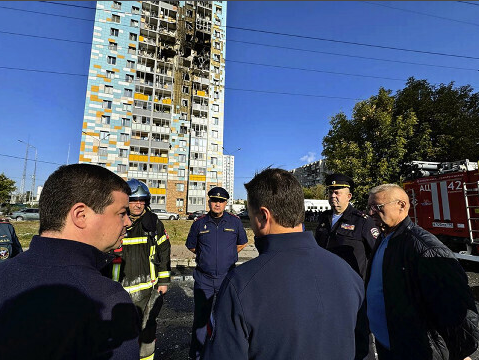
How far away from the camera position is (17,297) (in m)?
0.87

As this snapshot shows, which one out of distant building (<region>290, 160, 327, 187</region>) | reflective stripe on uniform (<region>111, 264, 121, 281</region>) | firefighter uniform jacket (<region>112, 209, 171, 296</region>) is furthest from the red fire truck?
distant building (<region>290, 160, 327, 187</region>)

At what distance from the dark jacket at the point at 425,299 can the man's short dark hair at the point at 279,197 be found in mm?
1134

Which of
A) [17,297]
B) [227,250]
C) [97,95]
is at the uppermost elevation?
[97,95]

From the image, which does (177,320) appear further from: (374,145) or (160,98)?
(160,98)

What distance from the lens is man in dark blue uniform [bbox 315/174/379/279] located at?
9.57ft

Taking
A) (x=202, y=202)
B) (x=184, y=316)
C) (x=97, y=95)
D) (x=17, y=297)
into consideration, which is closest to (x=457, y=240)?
(x=184, y=316)

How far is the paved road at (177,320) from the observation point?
326cm

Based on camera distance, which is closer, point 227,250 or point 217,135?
point 227,250

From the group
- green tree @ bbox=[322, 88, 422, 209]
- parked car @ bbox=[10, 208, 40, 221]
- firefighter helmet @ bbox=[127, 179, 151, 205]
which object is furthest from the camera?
parked car @ bbox=[10, 208, 40, 221]

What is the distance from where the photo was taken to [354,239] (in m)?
2.96

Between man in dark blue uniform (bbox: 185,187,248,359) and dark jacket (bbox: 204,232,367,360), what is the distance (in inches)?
91.5

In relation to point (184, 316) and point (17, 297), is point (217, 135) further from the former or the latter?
point (17, 297)

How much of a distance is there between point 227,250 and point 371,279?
196 cm

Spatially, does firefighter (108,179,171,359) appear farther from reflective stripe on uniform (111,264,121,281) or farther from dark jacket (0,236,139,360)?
dark jacket (0,236,139,360)
